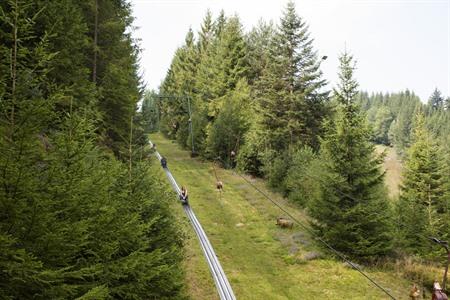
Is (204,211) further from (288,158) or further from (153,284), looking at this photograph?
(153,284)

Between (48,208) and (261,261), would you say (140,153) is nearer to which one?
(261,261)

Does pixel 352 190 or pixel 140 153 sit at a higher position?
pixel 140 153

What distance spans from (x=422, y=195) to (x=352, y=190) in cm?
1810

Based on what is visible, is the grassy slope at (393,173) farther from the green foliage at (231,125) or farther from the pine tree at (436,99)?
the pine tree at (436,99)

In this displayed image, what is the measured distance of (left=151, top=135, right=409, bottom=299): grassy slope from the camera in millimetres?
17250

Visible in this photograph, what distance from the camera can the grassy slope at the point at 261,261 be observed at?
1725 cm

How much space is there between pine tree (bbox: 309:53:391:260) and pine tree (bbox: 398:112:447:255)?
9354 millimetres

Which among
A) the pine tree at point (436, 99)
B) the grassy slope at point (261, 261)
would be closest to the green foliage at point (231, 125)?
the grassy slope at point (261, 261)

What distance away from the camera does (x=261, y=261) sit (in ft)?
67.7

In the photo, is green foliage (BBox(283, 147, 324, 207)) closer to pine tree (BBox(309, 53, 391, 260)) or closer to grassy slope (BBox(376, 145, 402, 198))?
pine tree (BBox(309, 53, 391, 260))

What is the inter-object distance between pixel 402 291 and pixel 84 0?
75.2 ft

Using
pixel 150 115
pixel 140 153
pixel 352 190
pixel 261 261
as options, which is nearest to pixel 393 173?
pixel 150 115

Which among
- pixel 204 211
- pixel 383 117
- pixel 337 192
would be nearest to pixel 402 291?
pixel 337 192

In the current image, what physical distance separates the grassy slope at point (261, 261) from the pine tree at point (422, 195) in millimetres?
9555
